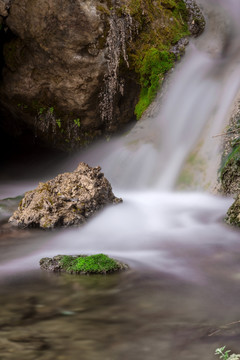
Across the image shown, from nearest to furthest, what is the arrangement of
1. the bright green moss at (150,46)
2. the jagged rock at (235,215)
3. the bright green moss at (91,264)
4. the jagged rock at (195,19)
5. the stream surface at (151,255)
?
the stream surface at (151,255)
the bright green moss at (91,264)
the jagged rock at (235,215)
the bright green moss at (150,46)
the jagged rock at (195,19)

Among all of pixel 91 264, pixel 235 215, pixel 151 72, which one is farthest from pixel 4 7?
pixel 91 264

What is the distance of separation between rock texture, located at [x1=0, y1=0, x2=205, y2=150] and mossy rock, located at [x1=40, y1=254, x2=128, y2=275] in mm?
6839

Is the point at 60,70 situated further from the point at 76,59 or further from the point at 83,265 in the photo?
the point at 83,265

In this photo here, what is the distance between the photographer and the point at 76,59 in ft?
30.5

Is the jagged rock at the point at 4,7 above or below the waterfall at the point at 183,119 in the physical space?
above

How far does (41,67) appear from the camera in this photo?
959cm

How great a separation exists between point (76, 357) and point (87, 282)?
1.18 meters

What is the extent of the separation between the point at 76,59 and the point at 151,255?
674 centimetres

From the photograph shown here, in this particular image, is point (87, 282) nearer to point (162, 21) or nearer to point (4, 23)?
point (4, 23)

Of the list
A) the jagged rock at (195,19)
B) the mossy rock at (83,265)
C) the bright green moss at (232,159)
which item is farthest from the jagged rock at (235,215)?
the jagged rock at (195,19)

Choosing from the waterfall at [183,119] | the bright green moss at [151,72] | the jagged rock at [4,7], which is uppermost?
the jagged rock at [4,7]

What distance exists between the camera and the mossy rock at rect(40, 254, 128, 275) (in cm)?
331

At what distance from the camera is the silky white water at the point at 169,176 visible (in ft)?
13.4

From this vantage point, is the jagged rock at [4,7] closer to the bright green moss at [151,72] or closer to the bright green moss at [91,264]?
the bright green moss at [151,72]
